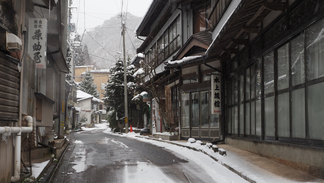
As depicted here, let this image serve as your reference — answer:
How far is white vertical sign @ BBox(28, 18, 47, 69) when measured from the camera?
10141 mm

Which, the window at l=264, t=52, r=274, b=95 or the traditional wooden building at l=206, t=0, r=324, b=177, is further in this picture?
the window at l=264, t=52, r=274, b=95

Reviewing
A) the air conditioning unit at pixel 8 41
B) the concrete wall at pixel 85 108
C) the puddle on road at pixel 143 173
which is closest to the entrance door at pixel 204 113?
the puddle on road at pixel 143 173

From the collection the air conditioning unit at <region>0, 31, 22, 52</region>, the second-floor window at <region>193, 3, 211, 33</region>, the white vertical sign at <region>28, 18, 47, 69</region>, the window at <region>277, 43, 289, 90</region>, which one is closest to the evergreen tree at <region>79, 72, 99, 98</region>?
the second-floor window at <region>193, 3, 211, 33</region>

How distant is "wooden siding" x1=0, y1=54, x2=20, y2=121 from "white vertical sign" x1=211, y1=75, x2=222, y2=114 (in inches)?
418

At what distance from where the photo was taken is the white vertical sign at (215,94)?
16.1 meters

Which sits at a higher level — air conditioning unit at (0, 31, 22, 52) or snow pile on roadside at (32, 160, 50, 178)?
air conditioning unit at (0, 31, 22, 52)

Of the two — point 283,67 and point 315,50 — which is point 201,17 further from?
point 315,50

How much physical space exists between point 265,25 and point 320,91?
13.7 ft

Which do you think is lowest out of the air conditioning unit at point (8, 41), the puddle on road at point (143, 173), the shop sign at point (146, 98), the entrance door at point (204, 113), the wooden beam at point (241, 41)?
the puddle on road at point (143, 173)

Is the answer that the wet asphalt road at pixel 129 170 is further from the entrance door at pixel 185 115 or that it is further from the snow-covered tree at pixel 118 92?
the snow-covered tree at pixel 118 92

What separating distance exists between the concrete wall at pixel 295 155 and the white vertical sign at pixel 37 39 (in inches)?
316

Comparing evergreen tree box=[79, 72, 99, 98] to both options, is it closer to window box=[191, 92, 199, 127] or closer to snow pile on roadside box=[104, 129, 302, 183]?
window box=[191, 92, 199, 127]

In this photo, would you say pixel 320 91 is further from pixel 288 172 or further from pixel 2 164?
pixel 2 164

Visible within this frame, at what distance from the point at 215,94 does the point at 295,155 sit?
8.49 metres
